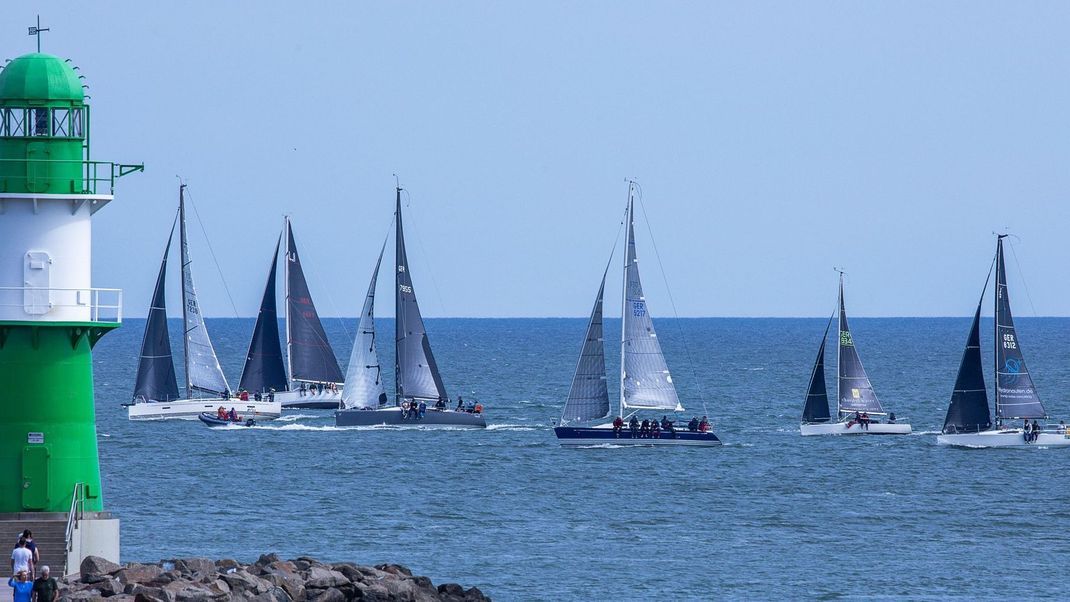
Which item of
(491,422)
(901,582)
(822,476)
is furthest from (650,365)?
(901,582)

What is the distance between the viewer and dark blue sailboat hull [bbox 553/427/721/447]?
6788 cm

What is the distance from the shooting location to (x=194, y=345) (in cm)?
8481

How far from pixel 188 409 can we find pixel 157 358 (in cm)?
281

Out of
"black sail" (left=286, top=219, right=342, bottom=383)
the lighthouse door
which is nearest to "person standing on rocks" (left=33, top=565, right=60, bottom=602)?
the lighthouse door

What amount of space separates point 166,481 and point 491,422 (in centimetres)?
2910

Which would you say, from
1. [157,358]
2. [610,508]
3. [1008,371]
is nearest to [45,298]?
[610,508]

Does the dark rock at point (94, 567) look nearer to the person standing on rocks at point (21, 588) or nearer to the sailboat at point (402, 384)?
the person standing on rocks at point (21, 588)

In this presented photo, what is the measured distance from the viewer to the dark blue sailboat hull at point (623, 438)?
67875 millimetres

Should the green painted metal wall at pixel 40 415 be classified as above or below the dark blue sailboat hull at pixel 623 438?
above

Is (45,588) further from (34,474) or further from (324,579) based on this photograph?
(324,579)

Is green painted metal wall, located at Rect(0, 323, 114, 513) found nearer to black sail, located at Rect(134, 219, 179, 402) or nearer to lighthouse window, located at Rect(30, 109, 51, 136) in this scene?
lighthouse window, located at Rect(30, 109, 51, 136)

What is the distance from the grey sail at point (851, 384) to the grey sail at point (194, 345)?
29.4 metres

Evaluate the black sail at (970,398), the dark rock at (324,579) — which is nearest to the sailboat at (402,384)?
the black sail at (970,398)

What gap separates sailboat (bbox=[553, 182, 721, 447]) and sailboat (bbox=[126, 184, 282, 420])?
2094cm
